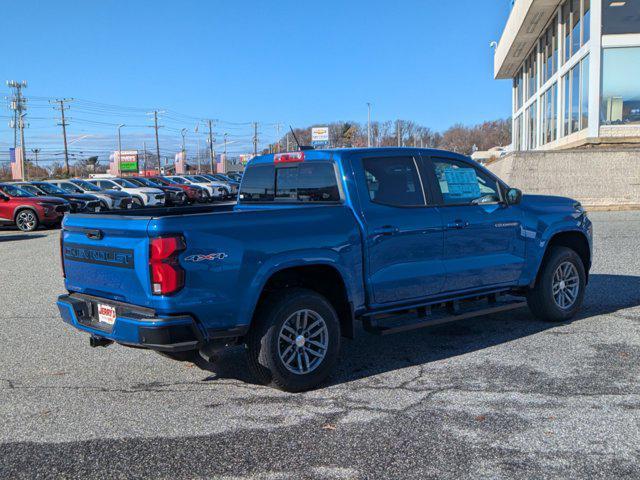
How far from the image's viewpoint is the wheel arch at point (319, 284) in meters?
5.04

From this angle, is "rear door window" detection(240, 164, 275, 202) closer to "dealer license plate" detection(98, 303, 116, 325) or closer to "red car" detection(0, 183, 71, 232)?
"dealer license plate" detection(98, 303, 116, 325)

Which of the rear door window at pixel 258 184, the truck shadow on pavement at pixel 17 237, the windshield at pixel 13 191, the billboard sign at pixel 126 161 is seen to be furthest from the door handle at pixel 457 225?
the billboard sign at pixel 126 161

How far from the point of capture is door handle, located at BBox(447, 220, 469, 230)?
5.99 metres

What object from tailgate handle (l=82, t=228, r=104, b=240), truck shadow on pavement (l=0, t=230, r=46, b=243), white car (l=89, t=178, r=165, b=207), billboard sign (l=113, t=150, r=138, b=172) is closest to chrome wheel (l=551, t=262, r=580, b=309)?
tailgate handle (l=82, t=228, r=104, b=240)

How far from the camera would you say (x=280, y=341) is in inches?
196

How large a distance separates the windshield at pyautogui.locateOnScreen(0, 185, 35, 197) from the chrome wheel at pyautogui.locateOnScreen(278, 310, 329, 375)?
20548 mm

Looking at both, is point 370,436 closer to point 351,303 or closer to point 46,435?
point 351,303

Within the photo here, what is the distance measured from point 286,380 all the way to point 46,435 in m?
1.71

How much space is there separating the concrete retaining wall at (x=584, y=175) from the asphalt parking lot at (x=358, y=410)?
16.1 metres

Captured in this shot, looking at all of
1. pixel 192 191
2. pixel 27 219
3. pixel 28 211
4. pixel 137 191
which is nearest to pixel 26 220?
pixel 27 219

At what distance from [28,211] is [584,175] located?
19.0m

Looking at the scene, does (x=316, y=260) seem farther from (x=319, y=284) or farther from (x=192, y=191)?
(x=192, y=191)

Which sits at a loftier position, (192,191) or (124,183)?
(124,183)

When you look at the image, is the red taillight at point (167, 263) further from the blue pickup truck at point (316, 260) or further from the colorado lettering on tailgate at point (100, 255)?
the colorado lettering on tailgate at point (100, 255)
